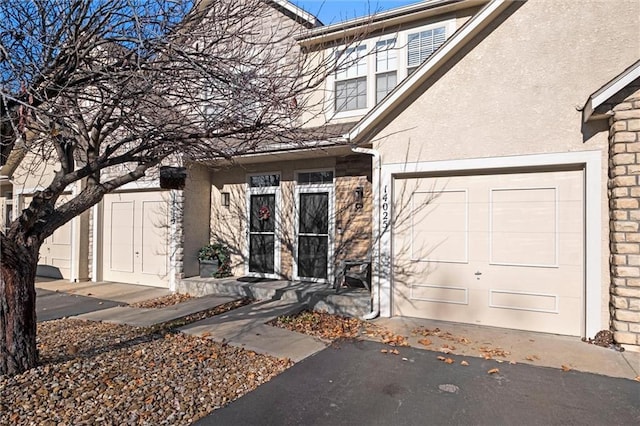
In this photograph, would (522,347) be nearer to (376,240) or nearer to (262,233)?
(376,240)

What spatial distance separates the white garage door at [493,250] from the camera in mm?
6203

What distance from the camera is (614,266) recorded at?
5547 millimetres

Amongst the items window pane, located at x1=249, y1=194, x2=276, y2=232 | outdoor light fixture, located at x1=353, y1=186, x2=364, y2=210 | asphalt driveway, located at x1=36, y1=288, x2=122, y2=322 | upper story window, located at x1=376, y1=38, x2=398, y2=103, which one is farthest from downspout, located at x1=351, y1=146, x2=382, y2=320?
asphalt driveway, located at x1=36, y1=288, x2=122, y2=322

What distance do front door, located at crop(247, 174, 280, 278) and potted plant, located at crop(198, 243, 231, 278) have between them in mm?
566

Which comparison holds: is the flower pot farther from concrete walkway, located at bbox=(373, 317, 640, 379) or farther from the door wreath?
concrete walkway, located at bbox=(373, 317, 640, 379)

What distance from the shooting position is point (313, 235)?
9.23 metres

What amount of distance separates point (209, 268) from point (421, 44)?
716 centimetres

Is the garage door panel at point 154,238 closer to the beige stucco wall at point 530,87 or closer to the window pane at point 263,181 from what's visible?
the window pane at point 263,181

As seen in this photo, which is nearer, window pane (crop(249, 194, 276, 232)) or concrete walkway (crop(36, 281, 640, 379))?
concrete walkway (crop(36, 281, 640, 379))

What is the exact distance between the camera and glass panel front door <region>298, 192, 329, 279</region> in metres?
9.12

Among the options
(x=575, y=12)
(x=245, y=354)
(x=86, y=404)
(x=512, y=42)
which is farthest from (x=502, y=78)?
(x=86, y=404)

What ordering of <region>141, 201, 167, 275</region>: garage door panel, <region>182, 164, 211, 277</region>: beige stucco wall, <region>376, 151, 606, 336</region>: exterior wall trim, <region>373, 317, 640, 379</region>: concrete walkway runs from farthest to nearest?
<region>141, 201, 167, 275</region>: garage door panel < <region>182, 164, 211, 277</region>: beige stucco wall < <region>376, 151, 606, 336</region>: exterior wall trim < <region>373, 317, 640, 379</region>: concrete walkway

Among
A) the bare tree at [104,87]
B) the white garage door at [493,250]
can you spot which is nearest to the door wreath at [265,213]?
the white garage door at [493,250]

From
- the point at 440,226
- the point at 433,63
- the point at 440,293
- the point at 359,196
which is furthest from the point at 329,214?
the point at 433,63
